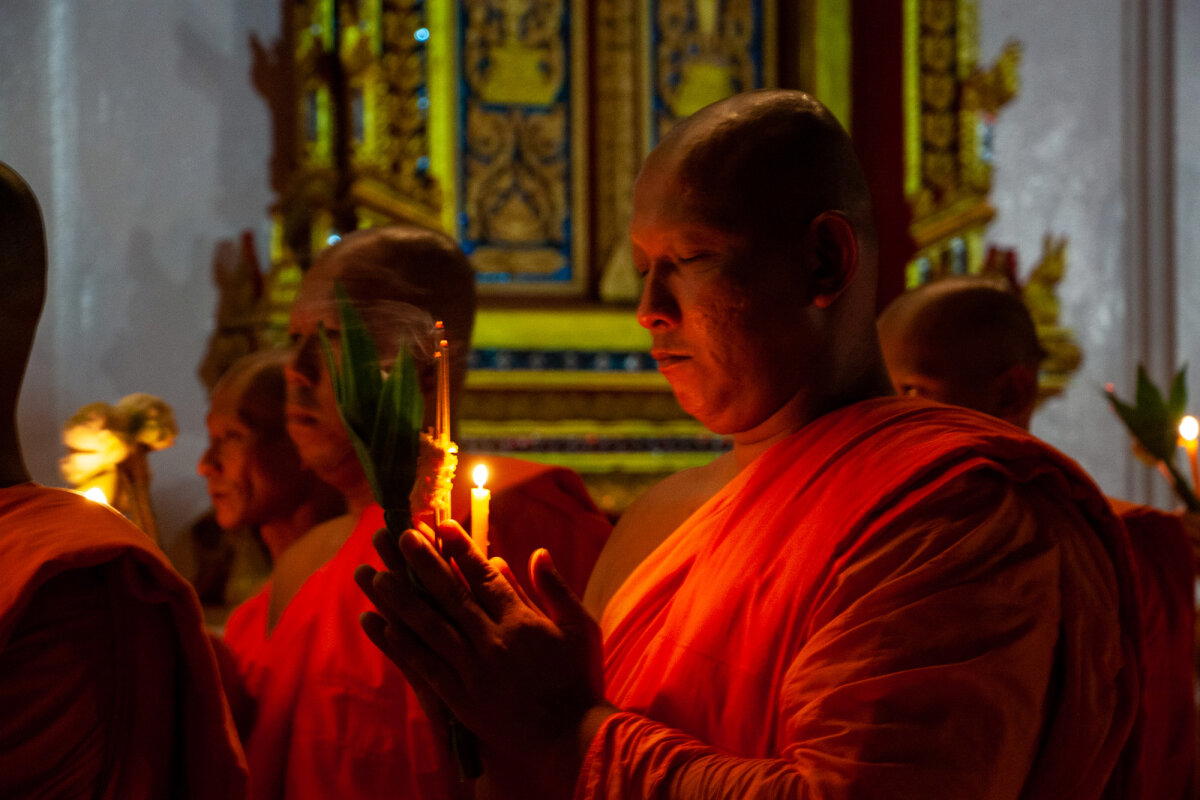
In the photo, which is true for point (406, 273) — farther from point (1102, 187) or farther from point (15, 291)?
point (1102, 187)

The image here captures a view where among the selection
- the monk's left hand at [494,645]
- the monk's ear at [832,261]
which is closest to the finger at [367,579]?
the monk's left hand at [494,645]

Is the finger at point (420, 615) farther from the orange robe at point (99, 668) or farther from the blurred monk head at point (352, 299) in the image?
the blurred monk head at point (352, 299)

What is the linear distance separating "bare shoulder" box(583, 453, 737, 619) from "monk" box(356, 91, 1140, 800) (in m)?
0.09

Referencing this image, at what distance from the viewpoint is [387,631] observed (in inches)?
43.4

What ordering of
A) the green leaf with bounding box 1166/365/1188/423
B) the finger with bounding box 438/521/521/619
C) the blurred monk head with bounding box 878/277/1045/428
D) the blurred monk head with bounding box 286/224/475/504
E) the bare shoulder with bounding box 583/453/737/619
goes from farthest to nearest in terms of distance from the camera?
the green leaf with bounding box 1166/365/1188/423 → the blurred monk head with bounding box 878/277/1045/428 → the blurred monk head with bounding box 286/224/475/504 → the bare shoulder with bounding box 583/453/737/619 → the finger with bounding box 438/521/521/619

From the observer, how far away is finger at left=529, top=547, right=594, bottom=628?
1.09 m

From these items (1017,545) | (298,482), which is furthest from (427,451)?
(298,482)

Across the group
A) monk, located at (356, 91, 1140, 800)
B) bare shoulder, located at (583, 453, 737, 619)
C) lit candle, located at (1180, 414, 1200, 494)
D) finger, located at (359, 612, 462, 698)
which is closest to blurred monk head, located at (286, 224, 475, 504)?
bare shoulder, located at (583, 453, 737, 619)

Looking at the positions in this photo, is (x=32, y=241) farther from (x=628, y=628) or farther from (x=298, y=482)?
(x=298, y=482)

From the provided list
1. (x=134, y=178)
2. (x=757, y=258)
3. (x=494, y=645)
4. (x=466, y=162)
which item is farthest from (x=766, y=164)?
(x=134, y=178)

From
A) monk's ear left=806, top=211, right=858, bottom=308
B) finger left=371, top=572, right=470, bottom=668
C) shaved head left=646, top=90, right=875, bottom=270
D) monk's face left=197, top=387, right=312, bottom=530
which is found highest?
shaved head left=646, top=90, right=875, bottom=270

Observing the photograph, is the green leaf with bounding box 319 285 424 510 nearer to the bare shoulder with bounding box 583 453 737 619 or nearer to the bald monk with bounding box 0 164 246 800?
the bald monk with bounding box 0 164 246 800

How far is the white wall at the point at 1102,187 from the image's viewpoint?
5.39 m

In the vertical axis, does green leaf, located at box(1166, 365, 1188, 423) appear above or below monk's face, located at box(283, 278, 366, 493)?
below
